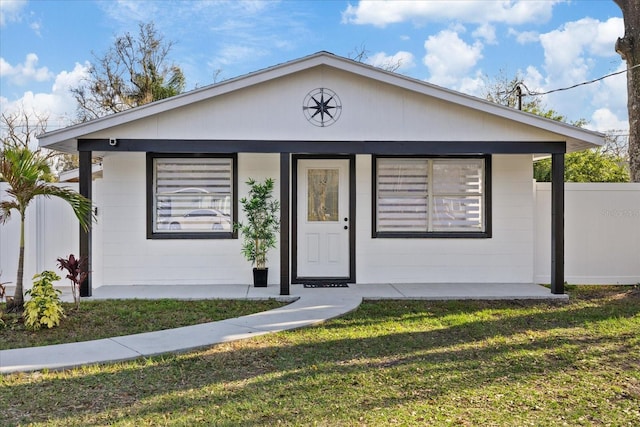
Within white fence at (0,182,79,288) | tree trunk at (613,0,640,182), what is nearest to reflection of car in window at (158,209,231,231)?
white fence at (0,182,79,288)

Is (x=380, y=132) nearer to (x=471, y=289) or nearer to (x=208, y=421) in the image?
(x=471, y=289)

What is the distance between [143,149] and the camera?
303 inches

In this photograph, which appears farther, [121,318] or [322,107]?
[322,107]

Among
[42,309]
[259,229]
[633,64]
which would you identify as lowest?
[42,309]

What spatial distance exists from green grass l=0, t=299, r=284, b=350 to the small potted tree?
1028 mm

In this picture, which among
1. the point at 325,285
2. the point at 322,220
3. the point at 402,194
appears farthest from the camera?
the point at 402,194

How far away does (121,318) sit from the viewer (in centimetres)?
640

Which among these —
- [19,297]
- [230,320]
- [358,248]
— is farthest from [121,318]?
[358,248]

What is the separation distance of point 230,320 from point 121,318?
1.42 m

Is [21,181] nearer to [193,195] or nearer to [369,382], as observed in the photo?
[193,195]

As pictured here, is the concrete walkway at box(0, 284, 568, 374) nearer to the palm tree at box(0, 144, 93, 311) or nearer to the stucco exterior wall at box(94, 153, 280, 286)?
the stucco exterior wall at box(94, 153, 280, 286)

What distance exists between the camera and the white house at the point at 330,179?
25.5ft

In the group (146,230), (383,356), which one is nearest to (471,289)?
(383,356)

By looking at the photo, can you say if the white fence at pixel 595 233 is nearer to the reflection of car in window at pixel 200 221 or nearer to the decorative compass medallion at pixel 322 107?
the decorative compass medallion at pixel 322 107
